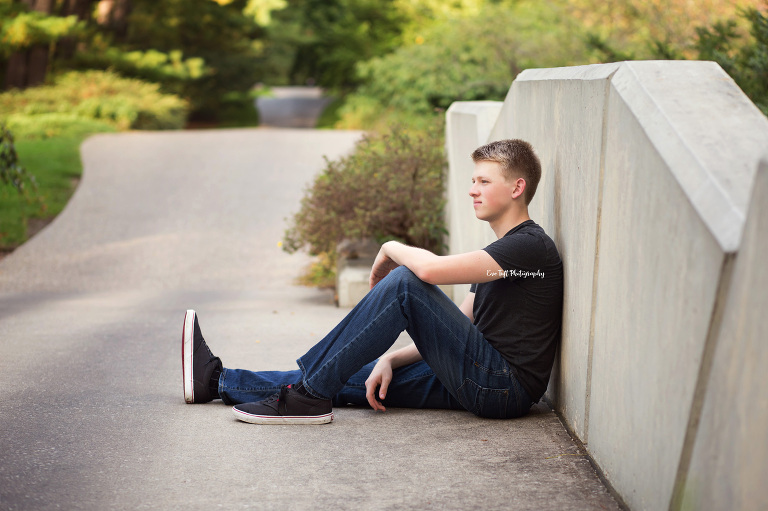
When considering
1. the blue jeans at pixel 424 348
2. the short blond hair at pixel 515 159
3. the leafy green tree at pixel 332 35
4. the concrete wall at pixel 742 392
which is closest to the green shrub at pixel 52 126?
the leafy green tree at pixel 332 35

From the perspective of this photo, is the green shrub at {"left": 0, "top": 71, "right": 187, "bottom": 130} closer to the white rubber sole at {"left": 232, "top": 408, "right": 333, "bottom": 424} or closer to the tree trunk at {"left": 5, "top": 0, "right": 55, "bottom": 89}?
the tree trunk at {"left": 5, "top": 0, "right": 55, "bottom": 89}

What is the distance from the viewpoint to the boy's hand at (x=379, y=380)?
3684 mm

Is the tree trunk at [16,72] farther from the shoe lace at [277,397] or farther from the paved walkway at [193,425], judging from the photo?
the shoe lace at [277,397]

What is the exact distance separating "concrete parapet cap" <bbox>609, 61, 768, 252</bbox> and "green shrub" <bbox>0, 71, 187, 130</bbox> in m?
18.5

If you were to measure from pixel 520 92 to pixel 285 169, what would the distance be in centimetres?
942

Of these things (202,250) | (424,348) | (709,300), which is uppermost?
(709,300)

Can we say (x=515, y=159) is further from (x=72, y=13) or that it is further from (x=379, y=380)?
(x=72, y=13)

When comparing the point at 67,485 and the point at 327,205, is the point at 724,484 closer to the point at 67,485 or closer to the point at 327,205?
the point at 67,485

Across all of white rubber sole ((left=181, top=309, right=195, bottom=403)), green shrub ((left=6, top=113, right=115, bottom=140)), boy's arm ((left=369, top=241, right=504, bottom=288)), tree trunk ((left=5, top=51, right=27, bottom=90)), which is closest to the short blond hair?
boy's arm ((left=369, top=241, right=504, bottom=288))

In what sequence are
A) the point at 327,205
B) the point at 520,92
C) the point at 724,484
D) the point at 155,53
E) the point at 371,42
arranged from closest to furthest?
the point at 724,484, the point at 520,92, the point at 327,205, the point at 155,53, the point at 371,42

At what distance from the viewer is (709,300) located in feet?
6.40

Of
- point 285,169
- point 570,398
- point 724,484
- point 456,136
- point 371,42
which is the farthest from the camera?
point 371,42

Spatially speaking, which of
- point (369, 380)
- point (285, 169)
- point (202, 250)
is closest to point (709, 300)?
point (369, 380)

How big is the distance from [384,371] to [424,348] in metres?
0.34
